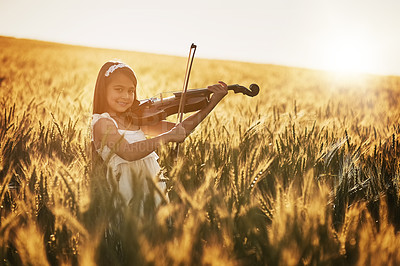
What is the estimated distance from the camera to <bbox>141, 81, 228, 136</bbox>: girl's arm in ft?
4.90

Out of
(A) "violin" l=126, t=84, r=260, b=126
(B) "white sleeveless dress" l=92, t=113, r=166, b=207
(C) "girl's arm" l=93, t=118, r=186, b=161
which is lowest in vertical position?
(B) "white sleeveless dress" l=92, t=113, r=166, b=207

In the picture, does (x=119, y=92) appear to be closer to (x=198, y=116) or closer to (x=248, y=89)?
(x=198, y=116)

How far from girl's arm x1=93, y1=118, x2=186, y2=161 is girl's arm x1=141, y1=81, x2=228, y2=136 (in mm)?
111

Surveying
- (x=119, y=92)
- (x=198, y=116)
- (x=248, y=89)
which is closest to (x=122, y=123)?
(x=119, y=92)

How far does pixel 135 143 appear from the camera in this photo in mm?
1382

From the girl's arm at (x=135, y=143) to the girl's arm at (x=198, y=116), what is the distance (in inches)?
4.4

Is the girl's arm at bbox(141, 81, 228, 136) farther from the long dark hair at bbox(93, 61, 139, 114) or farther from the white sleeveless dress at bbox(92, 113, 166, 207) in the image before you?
the long dark hair at bbox(93, 61, 139, 114)

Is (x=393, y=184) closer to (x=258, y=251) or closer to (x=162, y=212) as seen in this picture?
(x=258, y=251)

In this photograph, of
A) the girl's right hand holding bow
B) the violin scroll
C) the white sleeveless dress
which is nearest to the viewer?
the girl's right hand holding bow

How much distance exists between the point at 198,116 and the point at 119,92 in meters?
0.33

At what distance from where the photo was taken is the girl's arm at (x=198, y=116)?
1.49m

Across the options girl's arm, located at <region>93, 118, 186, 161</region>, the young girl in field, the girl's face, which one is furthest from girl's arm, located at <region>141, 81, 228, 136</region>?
the girl's face

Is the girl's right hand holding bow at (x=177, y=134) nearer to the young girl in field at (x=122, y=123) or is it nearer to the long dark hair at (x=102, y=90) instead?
the young girl in field at (x=122, y=123)

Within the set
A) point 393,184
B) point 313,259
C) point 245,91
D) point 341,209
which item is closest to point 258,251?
point 313,259
